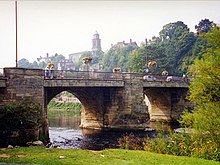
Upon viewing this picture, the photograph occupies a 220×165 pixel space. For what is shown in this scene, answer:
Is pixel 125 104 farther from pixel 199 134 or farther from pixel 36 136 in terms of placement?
pixel 199 134

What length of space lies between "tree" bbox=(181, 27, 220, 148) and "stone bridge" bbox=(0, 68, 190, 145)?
44.7 ft

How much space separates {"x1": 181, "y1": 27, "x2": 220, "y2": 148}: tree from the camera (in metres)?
18.4

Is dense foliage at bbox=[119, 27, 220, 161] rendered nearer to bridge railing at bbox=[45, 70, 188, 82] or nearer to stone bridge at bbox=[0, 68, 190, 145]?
stone bridge at bbox=[0, 68, 190, 145]

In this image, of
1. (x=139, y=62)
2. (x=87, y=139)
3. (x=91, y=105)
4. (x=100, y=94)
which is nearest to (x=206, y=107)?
(x=87, y=139)

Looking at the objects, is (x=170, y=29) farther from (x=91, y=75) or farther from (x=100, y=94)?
(x=91, y=75)

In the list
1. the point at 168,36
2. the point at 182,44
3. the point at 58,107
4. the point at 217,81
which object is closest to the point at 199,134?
the point at 217,81

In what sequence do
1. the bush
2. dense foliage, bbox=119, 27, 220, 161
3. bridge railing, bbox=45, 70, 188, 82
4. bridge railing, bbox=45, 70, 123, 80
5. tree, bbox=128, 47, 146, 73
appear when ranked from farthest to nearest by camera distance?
tree, bbox=128, 47, 146, 73 → bridge railing, bbox=45, 70, 188, 82 → bridge railing, bbox=45, 70, 123, 80 → dense foliage, bbox=119, 27, 220, 161 → the bush

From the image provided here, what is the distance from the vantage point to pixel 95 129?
41.4 meters

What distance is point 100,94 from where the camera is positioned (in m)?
42.5

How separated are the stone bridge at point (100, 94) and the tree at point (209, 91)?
44.7 ft

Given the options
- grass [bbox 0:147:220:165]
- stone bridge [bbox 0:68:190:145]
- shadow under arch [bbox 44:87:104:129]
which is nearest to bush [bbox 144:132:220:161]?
grass [bbox 0:147:220:165]

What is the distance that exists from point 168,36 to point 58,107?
2165 inches

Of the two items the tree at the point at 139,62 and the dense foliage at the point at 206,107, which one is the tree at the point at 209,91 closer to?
the dense foliage at the point at 206,107

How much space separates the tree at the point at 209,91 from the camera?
18359mm
